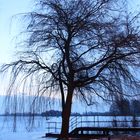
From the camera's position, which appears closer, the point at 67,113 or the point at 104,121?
the point at 67,113

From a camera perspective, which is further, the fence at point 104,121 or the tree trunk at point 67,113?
the fence at point 104,121

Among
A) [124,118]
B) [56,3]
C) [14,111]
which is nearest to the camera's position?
[14,111]

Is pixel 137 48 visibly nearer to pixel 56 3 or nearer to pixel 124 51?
pixel 124 51

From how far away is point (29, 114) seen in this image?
40.6ft

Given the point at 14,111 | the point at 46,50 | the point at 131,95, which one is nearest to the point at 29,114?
the point at 14,111

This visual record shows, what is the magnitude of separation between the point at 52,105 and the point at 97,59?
2272mm

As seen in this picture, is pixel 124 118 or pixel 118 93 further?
pixel 124 118

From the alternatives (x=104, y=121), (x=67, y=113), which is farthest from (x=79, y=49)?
(x=104, y=121)

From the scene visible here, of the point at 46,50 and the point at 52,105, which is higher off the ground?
the point at 46,50

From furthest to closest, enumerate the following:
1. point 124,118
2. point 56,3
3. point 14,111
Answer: point 124,118 < point 56,3 < point 14,111

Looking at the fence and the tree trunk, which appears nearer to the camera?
the tree trunk

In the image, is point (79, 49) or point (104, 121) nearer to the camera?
point (79, 49)

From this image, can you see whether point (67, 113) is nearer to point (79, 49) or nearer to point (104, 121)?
point (79, 49)

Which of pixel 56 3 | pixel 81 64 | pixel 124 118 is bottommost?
pixel 124 118
